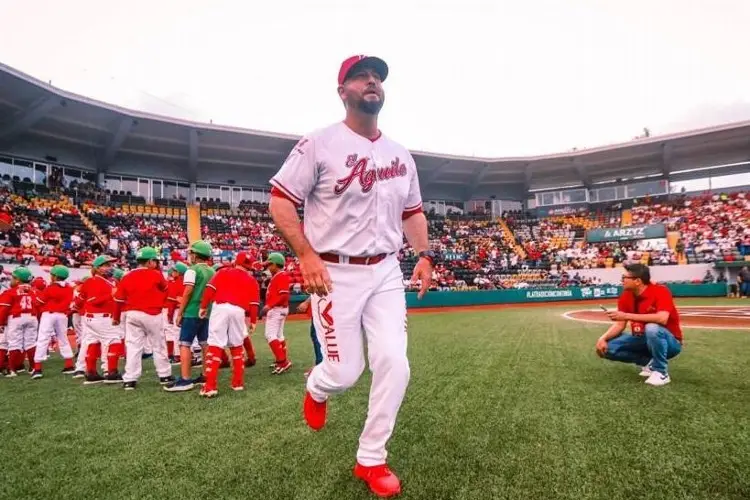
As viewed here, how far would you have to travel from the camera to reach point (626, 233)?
3494 cm

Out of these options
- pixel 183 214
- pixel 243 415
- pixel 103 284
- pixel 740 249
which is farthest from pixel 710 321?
pixel 183 214

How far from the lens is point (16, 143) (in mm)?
27719

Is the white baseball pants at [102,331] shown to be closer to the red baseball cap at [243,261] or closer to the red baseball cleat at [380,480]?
the red baseball cap at [243,261]

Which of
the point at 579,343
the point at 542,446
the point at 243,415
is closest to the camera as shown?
the point at 542,446

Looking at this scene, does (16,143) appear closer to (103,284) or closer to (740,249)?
(103,284)

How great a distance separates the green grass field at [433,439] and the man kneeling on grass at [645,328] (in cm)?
29

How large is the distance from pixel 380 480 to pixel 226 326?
4.24m

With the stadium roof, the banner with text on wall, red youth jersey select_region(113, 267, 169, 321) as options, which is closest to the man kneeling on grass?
red youth jersey select_region(113, 267, 169, 321)

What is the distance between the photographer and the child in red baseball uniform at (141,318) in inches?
263

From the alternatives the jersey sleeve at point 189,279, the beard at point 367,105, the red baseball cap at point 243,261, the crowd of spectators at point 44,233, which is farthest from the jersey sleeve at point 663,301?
the crowd of spectators at point 44,233

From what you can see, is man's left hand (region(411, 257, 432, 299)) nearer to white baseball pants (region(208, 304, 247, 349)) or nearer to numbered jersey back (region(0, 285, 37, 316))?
white baseball pants (region(208, 304, 247, 349))

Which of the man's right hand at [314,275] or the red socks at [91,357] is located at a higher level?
the man's right hand at [314,275]

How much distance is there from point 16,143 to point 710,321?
1393 inches

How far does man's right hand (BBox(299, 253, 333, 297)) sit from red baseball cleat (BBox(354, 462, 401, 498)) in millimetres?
1058
